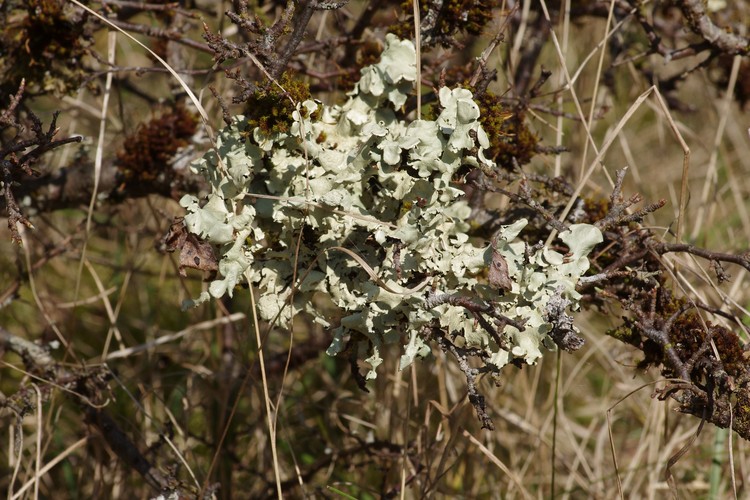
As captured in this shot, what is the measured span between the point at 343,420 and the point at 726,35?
5.75ft

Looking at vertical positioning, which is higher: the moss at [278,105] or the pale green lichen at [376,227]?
the moss at [278,105]

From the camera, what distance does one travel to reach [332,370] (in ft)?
8.41

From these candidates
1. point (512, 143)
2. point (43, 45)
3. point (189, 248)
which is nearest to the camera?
point (189, 248)

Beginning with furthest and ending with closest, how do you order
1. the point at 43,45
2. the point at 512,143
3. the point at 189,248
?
the point at 43,45 → the point at 512,143 → the point at 189,248

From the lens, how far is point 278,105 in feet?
4.22

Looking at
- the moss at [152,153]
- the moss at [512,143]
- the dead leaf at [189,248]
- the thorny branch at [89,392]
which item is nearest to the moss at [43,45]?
the moss at [152,153]

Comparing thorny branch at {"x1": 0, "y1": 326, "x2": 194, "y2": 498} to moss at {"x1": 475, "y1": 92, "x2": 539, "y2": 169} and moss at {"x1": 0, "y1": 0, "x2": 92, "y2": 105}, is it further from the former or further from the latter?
moss at {"x1": 475, "y1": 92, "x2": 539, "y2": 169}

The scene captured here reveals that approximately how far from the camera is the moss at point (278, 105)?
50.2 inches

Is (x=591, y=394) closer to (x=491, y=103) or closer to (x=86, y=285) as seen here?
(x=491, y=103)

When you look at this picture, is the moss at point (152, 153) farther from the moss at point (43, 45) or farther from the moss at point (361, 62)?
the moss at point (361, 62)

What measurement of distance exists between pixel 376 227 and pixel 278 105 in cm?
30

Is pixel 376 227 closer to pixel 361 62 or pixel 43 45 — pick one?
pixel 361 62

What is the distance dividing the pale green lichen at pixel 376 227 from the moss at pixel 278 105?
0.02 meters

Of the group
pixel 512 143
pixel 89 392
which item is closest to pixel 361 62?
pixel 512 143
